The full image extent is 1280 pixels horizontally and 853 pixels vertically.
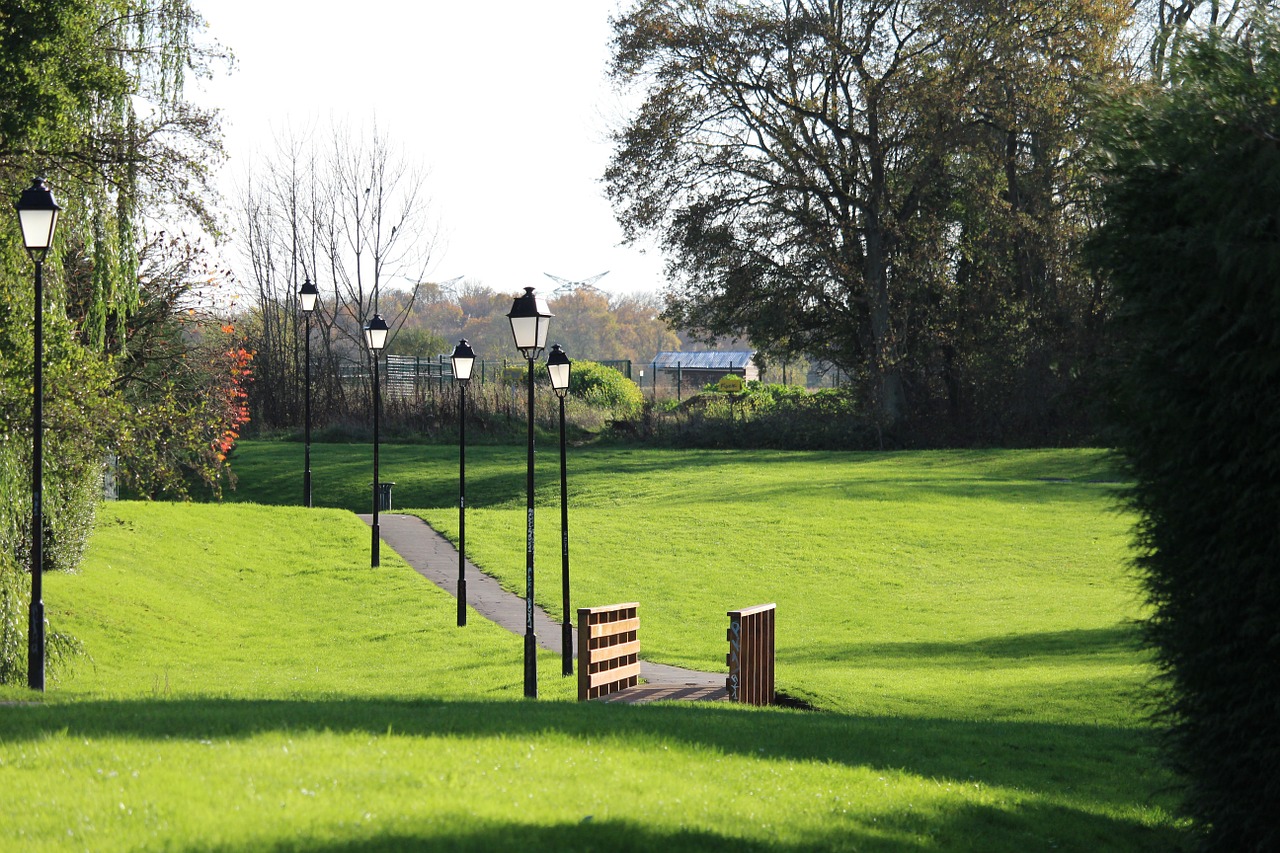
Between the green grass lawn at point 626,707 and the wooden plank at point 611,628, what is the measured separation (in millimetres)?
1204

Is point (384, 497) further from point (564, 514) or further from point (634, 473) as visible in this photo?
point (564, 514)

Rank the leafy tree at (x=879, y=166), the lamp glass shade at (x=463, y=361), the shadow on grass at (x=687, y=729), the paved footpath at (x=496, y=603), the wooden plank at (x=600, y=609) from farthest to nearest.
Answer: the leafy tree at (x=879, y=166) < the lamp glass shade at (x=463, y=361) < the paved footpath at (x=496, y=603) < the wooden plank at (x=600, y=609) < the shadow on grass at (x=687, y=729)

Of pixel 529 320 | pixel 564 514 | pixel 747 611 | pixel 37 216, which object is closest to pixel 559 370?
pixel 564 514

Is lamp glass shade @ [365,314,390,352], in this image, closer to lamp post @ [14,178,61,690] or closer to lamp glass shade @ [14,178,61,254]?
lamp post @ [14,178,61,690]

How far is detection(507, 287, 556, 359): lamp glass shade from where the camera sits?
12.9m

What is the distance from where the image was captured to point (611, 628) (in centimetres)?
1291

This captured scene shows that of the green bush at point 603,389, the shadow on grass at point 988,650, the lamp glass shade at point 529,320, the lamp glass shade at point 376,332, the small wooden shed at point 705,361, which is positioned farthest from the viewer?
the small wooden shed at point 705,361

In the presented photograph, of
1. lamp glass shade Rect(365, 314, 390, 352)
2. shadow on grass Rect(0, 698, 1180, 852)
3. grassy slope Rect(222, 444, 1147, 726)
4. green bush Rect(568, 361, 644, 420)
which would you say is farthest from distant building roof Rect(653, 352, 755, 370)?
shadow on grass Rect(0, 698, 1180, 852)

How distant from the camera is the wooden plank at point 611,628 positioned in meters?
12.4

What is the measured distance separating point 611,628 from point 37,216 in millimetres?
6865

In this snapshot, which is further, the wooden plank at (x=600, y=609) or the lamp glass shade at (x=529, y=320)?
the lamp glass shade at (x=529, y=320)

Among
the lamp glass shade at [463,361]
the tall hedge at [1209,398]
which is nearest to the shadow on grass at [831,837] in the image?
the tall hedge at [1209,398]

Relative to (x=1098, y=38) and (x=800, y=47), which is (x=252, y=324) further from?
(x=1098, y=38)

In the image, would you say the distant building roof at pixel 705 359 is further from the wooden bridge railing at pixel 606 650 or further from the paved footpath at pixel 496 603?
the wooden bridge railing at pixel 606 650
